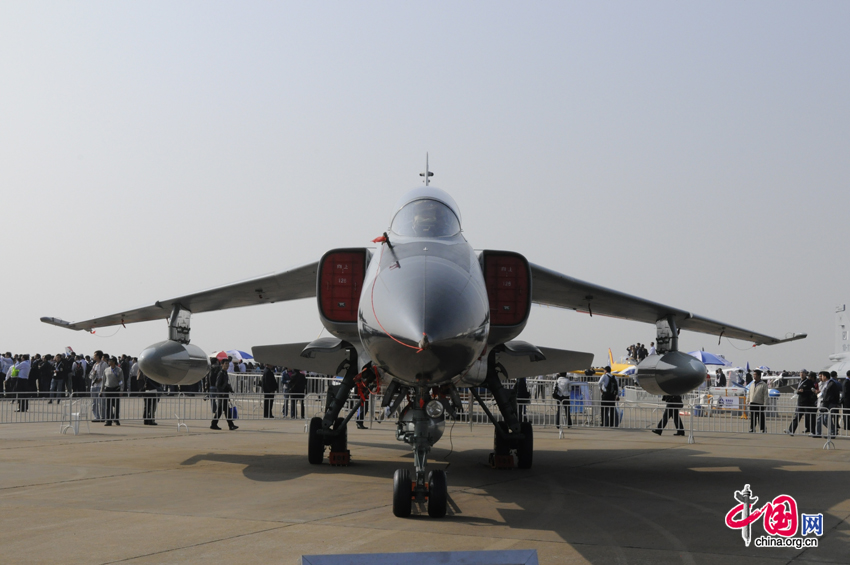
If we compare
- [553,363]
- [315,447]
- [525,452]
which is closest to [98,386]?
[315,447]

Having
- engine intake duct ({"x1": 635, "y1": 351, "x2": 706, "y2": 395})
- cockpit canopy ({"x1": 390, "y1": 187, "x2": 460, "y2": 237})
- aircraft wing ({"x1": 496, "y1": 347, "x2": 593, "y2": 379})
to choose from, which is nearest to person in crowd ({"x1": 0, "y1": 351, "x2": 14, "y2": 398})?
aircraft wing ({"x1": 496, "y1": 347, "x2": 593, "y2": 379})

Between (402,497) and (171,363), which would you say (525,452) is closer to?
(402,497)

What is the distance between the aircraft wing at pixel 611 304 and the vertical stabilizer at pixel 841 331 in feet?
98.9

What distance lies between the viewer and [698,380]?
959 centimetres

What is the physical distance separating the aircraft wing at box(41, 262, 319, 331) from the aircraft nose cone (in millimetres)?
3910

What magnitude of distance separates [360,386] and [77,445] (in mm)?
6546

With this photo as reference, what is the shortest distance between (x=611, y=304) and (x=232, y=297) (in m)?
5.56

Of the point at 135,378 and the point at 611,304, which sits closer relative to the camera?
the point at 611,304

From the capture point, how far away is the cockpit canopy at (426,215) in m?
7.61

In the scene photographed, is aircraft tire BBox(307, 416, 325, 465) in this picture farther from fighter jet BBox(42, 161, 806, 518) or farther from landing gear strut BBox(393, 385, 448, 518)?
landing gear strut BBox(393, 385, 448, 518)

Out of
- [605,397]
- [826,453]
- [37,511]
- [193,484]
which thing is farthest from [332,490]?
[605,397]

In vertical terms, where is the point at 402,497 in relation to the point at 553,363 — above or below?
below

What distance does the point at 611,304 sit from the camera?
35.9ft

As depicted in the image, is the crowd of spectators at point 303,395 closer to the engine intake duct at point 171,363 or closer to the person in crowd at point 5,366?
the person in crowd at point 5,366
